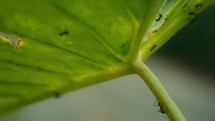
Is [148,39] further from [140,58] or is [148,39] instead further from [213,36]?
[213,36]

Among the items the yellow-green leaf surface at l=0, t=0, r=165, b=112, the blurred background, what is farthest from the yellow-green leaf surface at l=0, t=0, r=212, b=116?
the blurred background

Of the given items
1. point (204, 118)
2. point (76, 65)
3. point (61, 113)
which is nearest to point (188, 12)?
point (76, 65)

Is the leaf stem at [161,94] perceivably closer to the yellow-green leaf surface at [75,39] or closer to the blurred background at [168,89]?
the yellow-green leaf surface at [75,39]

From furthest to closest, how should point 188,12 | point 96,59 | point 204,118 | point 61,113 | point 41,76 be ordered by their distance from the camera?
point 204,118 → point 61,113 → point 41,76 → point 96,59 → point 188,12

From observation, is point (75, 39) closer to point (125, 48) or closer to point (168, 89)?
point (125, 48)

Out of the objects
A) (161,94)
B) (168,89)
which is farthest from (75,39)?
(168,89)

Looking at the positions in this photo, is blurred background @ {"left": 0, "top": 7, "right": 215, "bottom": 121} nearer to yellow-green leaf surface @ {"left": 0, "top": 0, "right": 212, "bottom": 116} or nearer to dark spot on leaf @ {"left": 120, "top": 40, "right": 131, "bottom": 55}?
yellow-green leaf surface @ {"left": 0, "top": 0, "right": 212, "bottom": 116}
